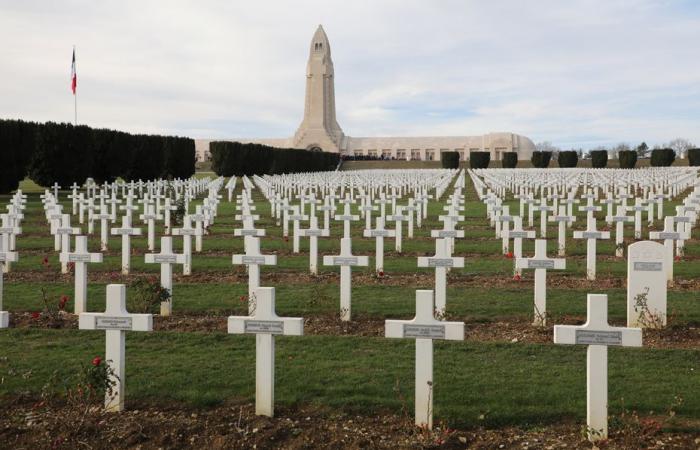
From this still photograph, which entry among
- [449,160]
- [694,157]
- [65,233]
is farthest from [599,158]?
[65,233]

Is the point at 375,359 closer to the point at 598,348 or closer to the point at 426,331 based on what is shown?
the point at 426,331

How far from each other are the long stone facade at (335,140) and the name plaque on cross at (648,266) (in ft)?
255

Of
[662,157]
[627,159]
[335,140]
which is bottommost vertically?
[627,159]

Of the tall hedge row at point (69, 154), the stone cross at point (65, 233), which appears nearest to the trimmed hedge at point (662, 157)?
the tall hedge row at point (69, 154)

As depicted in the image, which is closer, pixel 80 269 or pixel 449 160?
pixel 80 269

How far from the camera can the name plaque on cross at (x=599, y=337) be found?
3811 millimetres

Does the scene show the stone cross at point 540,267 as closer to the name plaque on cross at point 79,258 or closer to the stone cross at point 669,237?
the stone cross at point 669,237

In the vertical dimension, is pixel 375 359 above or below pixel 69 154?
below

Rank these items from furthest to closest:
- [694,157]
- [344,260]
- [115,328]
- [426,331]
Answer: [694,157], [344,260], [115,328], [426,331]

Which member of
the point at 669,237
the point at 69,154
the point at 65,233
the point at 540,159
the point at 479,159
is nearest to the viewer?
the point at 669,237

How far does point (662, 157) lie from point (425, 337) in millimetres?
58910

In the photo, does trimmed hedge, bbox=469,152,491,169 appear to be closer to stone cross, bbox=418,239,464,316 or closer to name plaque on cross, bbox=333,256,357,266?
name plaque on cross, bbox=333,256,357,266

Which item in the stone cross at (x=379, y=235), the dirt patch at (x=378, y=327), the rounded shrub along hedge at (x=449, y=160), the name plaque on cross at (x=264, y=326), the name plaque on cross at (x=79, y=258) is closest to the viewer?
the name plaque on cross at (x=264, y=326)

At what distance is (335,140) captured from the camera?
85312mm
